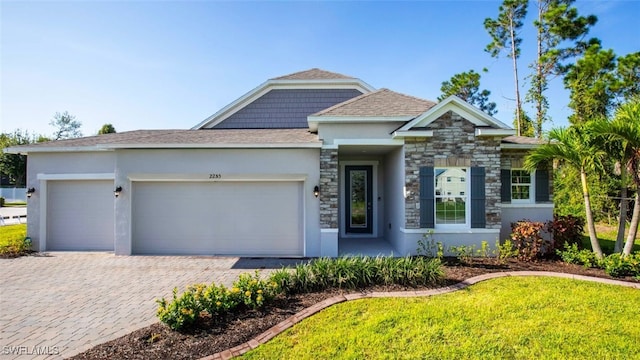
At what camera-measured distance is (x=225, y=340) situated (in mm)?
4336

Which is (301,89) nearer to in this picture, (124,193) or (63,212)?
(124,193)

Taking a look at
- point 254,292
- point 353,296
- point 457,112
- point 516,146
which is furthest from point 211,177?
point 516,146

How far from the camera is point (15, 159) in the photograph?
3694 centimetres

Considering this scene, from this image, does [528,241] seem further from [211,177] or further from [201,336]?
[211,177]

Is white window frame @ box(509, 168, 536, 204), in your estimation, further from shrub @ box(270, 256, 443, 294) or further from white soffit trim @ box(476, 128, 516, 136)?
shrub @ box(270, 256, 443, 294)

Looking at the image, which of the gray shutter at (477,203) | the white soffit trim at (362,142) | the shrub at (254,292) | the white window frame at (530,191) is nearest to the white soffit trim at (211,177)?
the white soffit trim at (362,142)

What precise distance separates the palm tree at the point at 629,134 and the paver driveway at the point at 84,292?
876 cm

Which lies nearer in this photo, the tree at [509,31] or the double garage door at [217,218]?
the double garage door at [217,218]

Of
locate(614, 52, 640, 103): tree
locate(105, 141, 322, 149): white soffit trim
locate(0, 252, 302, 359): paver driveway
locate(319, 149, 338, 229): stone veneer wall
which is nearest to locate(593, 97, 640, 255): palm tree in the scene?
locate(319, 149, 338, 229): stone veneer wall

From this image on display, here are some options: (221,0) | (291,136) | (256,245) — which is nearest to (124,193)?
(256,245)

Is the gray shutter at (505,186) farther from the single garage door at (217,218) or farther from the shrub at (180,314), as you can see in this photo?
the shrub at (180,314)

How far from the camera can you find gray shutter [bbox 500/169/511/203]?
9.95m

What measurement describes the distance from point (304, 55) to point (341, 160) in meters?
7.23

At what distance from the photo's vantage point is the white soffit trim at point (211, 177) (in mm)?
9750
